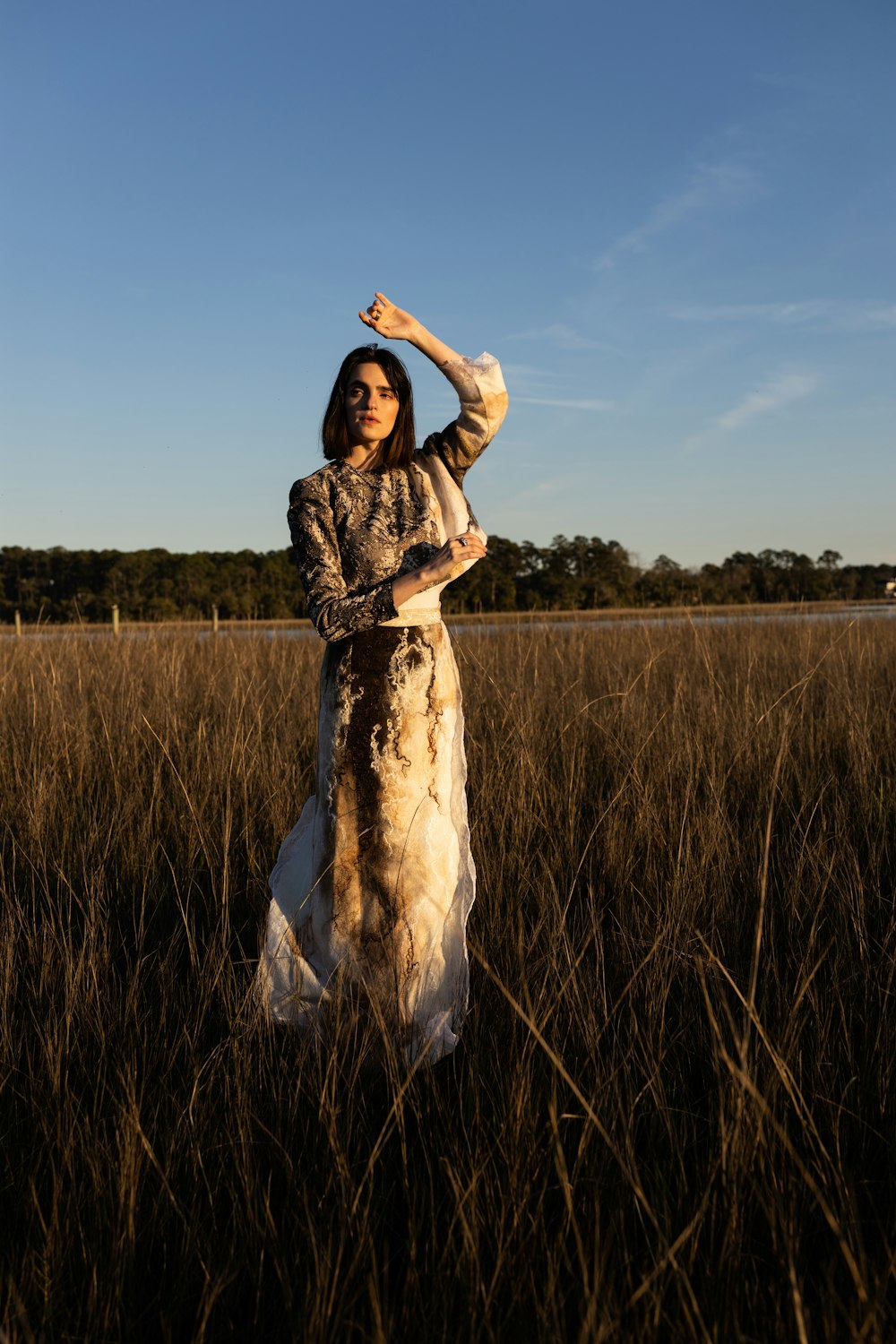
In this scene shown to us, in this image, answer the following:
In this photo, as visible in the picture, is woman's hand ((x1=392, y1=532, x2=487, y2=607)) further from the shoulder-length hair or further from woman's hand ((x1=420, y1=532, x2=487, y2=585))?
the shoulder-length hair

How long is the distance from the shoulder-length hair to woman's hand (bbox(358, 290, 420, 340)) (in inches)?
2.8

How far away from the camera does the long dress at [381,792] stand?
6.57 feet

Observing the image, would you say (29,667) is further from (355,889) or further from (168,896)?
(355,889)

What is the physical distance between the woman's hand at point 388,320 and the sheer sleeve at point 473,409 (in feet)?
0.38

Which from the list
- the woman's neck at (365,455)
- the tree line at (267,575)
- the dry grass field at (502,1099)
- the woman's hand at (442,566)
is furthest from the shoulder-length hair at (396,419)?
the tree line at (267,575)

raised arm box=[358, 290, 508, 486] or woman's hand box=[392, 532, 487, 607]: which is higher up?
raised arm box=[358, 290, 508, 486]

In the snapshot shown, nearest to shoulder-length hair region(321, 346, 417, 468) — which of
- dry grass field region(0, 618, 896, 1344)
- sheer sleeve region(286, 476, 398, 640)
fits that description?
sheer sleeve region(286, 476, 398, 640)

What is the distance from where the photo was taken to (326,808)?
6.76 feet

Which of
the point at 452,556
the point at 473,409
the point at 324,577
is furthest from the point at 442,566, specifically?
the point at 473,409

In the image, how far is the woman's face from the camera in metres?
2.16

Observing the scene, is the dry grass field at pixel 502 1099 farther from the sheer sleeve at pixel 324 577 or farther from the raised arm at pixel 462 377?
the raised arm at pixel 462 377

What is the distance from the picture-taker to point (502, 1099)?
5.35ft

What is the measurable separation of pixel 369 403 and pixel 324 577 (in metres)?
0.43

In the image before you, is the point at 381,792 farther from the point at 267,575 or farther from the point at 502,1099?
the point at 267,575
